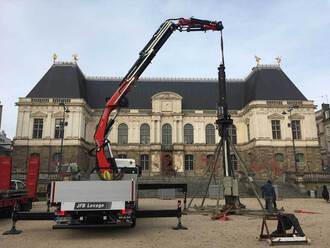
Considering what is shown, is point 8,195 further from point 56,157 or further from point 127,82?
point 56,157

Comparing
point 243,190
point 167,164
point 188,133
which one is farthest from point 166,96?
point 243,190

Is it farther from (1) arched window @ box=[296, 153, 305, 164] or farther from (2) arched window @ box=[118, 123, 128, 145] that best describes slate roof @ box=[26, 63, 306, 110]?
(1) arched window @ box=[296, 153, 305, 164]

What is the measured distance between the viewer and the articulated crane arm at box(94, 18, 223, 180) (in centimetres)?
1370

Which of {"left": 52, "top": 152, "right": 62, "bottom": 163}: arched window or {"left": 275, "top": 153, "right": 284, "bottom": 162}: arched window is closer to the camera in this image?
{"left": 52, "top": 152, "right": 62, "bottom": 163}: arched window

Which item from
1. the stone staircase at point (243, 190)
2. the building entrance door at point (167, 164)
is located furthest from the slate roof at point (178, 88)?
the stone staircase at point (243, 190)

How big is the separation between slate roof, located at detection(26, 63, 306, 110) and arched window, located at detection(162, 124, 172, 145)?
4669 mm

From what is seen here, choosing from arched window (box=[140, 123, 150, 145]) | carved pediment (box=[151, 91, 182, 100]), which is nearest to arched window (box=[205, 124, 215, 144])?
carved pediment (box=[151, 91, 182, 100])

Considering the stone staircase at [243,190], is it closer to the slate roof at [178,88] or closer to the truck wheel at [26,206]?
the slate roof at [178,88]

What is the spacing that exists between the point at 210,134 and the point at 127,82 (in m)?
34.8

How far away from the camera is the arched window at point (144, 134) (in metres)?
48.6

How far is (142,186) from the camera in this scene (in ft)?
51.3

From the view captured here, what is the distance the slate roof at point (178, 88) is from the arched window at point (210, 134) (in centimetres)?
382

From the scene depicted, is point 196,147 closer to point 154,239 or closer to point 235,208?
point 235,208

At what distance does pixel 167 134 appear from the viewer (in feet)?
160
